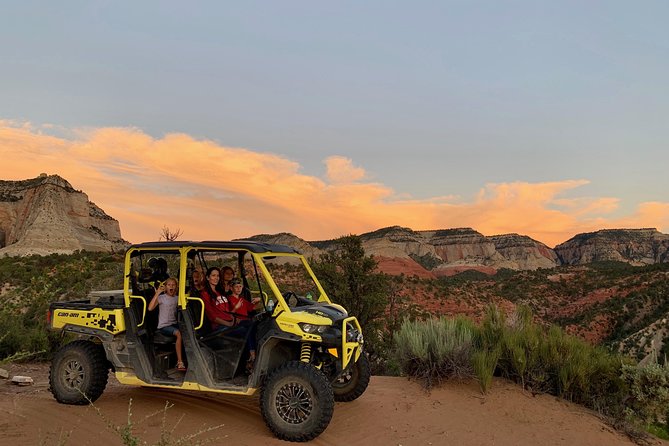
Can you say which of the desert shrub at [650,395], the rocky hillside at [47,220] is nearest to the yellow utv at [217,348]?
the desert shrub at [650,395]

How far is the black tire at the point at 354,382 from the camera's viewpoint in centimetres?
773

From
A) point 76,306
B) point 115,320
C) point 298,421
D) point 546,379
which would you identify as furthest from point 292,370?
point 546,379

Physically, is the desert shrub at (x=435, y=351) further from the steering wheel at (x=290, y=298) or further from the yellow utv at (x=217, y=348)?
the steering wheel at (x=290, y=298)

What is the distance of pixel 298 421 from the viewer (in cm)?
616

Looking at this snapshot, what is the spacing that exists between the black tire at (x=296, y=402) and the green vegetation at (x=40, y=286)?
24.2 feet

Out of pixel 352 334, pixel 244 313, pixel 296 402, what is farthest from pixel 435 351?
pixel 244 313

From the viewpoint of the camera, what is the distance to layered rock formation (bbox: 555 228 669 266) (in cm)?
12262

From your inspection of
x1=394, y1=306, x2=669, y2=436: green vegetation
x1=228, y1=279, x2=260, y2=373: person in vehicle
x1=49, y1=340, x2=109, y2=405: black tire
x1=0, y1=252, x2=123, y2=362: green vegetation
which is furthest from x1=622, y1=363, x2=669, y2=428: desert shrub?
x1=0, y1=252, x2=123, y2=362: green vegetation

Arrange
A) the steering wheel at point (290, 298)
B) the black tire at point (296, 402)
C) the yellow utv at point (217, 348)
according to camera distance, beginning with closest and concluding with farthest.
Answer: the black tire at point (296, 402)
the yellow utv at point (217, 348)
the steering wheel at point (290, 298)

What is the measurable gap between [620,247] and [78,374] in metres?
144

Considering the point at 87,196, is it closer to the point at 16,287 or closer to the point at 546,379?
the point at 16,287

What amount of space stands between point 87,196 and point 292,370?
7314 cm

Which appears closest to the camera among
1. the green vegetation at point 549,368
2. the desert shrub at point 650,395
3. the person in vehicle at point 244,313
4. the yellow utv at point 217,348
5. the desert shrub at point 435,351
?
the yellow utv at point 217,348

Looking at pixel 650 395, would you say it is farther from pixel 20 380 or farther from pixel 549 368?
pixel 20 380
